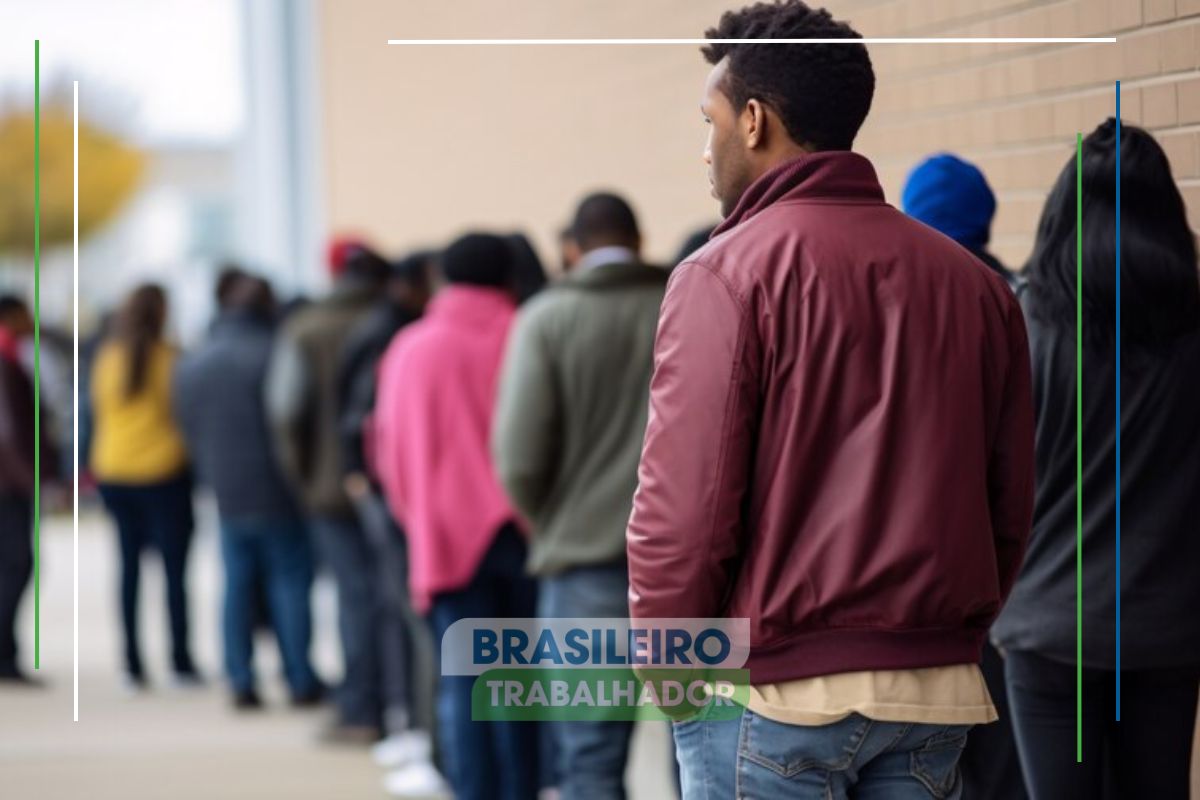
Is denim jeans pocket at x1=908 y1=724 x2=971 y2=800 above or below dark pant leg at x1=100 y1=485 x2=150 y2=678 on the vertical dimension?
above

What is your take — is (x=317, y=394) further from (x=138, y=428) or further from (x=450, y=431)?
(x=450, y=431)

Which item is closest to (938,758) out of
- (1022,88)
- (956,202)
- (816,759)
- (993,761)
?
(816,759)

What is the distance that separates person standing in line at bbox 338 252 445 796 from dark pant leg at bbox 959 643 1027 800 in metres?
2.84

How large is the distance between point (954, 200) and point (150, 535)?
6.47 m

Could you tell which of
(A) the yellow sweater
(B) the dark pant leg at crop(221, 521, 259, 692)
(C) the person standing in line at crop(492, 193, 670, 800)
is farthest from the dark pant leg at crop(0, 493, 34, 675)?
(C) the person standing in line at crop(492, 193, 670, 800)

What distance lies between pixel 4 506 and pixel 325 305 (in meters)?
2.91

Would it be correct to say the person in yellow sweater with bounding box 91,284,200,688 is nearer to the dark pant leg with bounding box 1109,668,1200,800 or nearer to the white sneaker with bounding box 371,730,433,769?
the white sneaker with bounding box 371,730,433,769

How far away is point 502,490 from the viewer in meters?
5.56

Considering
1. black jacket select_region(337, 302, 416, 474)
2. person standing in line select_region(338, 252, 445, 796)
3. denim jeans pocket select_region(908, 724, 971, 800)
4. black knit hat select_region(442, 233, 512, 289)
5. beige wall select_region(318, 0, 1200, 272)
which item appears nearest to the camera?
denim jeans pocket select_region(908, 724, 971, 800)

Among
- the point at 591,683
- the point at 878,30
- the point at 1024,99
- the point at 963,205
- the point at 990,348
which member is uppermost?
the point at 878,30

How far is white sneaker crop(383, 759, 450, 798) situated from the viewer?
6.86m

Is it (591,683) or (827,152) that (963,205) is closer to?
(827,152)

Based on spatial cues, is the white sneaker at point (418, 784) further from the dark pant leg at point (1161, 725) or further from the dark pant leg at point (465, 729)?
the dark pant leg at point (1161, 725)

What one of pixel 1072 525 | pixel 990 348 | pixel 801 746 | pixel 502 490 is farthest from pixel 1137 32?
pixel 502 490
